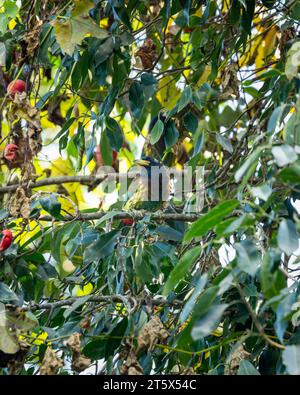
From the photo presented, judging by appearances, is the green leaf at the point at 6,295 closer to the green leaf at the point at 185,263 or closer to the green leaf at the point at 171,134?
the green leaf at the point at 185,263

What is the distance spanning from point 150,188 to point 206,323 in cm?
169

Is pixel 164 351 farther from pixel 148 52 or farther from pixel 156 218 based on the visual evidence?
pixel 148 52

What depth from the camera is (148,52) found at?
2.78 m

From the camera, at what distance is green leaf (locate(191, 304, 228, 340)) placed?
1590mm

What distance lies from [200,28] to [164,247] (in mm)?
734

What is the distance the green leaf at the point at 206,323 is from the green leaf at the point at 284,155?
278mm

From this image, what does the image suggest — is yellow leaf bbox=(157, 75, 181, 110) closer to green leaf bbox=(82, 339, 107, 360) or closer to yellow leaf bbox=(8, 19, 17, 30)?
yellow leaf bbox=(8, 19, 17, 30)

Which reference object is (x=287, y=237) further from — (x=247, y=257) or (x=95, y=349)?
(x=95, y=349)

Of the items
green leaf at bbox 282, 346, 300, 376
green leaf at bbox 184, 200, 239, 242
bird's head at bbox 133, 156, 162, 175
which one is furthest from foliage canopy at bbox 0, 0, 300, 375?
bird's head at bbox 133, 156, 162, 175

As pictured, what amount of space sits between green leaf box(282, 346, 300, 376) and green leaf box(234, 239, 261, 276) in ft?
Result: 0.48

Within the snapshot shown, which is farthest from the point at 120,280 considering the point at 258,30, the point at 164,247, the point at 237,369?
the point at 258,30

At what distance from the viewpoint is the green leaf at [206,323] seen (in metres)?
1.59

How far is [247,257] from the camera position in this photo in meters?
1.61

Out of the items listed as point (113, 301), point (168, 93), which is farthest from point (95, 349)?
point (168, 93)
